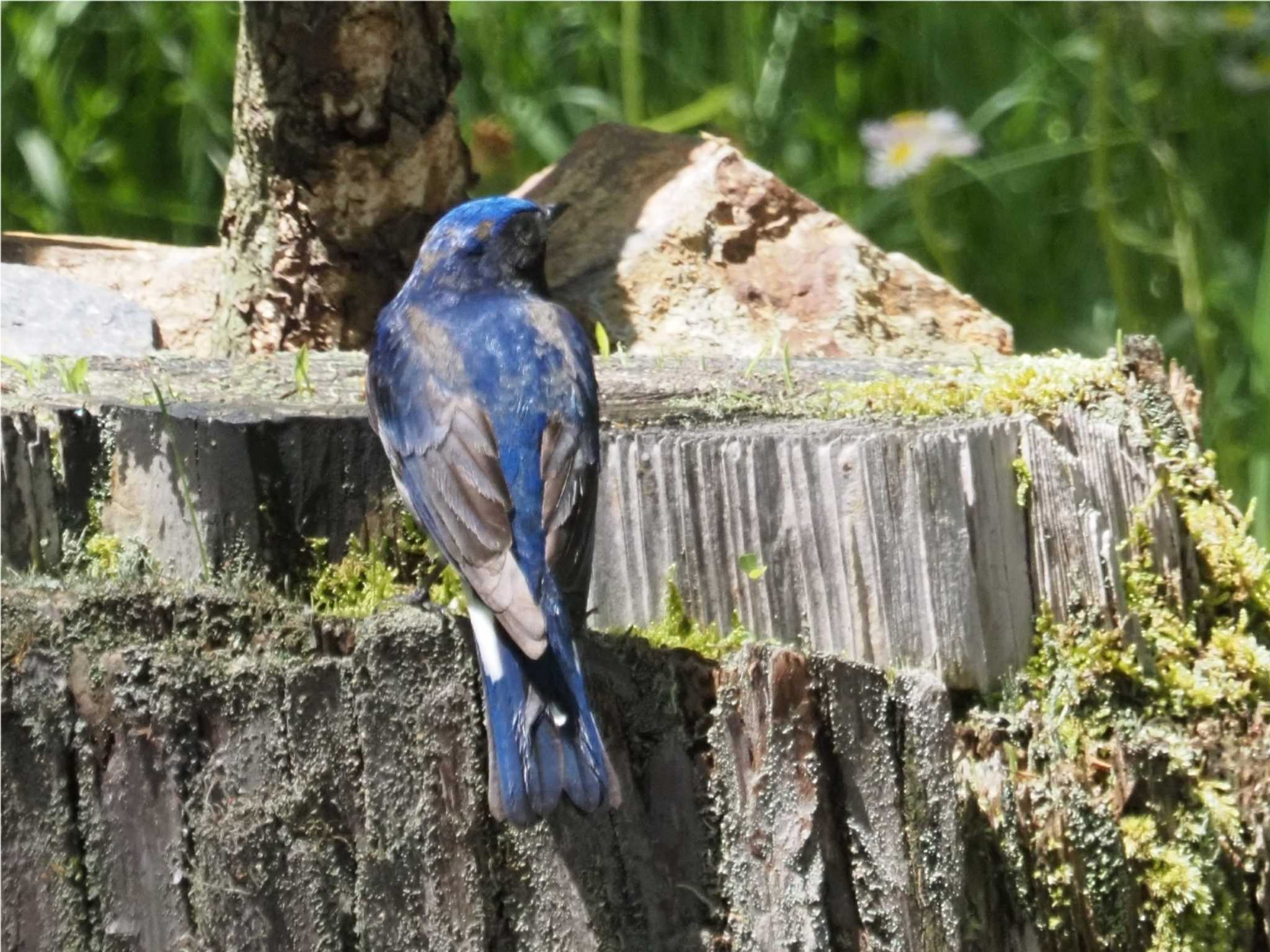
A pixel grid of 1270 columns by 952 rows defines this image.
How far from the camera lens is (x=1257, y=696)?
11.5 feet

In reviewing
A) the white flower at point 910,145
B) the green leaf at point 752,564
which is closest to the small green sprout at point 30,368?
the green leaf at point 752,564

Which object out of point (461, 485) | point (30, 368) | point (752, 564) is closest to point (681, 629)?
point (752, 564)

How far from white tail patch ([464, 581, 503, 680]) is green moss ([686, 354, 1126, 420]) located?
0.84m

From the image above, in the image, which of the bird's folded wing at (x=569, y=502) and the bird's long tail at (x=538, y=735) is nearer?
the bird's long tail at (x=538, y=735)

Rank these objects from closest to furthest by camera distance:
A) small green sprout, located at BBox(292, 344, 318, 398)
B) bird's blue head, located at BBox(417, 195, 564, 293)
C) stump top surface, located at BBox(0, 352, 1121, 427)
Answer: stump top surface, located at BBox(0, 352, 1121, 427) → small green sprout, located at BBox(292, 344, 318, 398) → bird's blue head, located at BBox(417, 195, 564, 293)

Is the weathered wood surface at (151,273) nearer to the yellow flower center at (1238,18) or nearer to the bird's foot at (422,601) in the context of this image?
the bird's foot at (422,601)

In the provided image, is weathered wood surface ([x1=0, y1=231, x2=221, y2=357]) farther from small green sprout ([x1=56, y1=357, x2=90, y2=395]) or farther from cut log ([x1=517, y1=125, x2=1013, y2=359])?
small green sprout ([x1=56, y1=357, x2=90, y2=395])

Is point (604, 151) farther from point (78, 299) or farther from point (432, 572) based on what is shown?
point (432, 572)

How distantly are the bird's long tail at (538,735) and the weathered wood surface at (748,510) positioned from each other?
522 millimetres

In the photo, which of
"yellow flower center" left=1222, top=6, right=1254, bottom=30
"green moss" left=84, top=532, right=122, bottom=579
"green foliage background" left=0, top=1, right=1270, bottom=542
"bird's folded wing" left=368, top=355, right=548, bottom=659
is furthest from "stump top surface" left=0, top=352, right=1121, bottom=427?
"yellow flower center" left=1222, top=6, right=1254, bottom=30

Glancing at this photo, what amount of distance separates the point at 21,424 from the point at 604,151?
2.65 metres

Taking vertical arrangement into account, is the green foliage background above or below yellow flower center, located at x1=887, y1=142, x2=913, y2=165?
above

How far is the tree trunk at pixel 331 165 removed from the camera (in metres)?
4.45

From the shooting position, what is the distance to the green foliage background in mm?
6316
